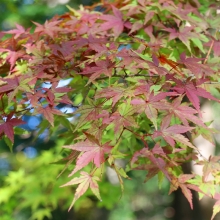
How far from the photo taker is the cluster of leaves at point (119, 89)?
0.84 metres

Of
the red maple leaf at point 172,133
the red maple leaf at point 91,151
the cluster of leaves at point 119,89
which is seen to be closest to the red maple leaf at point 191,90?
the cluster of leaves at point 119,89

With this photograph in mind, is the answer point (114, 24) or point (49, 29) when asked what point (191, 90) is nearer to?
point (114, 24)

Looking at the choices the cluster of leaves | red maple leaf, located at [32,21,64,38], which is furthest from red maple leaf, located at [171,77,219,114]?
red maple leaf, located at [32,21,64,38]

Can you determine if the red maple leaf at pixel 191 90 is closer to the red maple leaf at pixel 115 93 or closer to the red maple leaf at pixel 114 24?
the red maple leaf at pixel 115 93

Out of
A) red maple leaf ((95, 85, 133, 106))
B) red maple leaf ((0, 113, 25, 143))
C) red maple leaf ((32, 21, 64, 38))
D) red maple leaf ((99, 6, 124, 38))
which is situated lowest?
red maple leaf ((0, 113, 25, 143))

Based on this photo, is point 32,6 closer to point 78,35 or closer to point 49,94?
point 78,35

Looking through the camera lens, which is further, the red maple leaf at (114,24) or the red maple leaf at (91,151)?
the red maple leaf at (114,24)

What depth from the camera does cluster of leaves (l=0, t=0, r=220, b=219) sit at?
843 millimetres

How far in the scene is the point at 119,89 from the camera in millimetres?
879

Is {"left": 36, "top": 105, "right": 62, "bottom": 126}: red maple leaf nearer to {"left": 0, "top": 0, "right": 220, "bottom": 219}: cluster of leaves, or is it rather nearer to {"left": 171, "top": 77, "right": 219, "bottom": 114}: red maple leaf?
{"left": 0, "top": 0, "right": 220, "bottom": 219}: cluster of leaves

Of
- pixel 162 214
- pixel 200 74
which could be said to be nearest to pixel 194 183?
pixel 200 74

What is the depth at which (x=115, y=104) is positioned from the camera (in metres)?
0.90

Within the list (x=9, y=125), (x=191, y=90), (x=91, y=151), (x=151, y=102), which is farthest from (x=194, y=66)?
(x=9, y=125)

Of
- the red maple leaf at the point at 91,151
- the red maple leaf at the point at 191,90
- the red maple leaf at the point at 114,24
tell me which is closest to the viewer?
the red maple leaf at the point at 91,151
